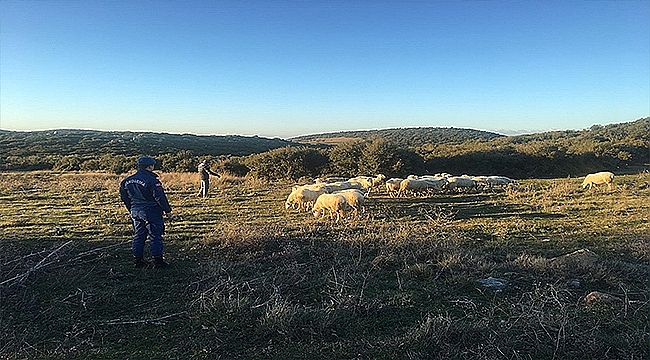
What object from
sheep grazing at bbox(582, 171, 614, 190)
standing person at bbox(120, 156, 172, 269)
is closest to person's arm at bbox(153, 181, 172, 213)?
standing person at bbox(120, 156, 172, 269)

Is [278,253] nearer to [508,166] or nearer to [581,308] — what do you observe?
[581,308]

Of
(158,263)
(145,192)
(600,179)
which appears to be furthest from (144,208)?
(600,179)

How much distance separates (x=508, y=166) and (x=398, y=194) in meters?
20.5

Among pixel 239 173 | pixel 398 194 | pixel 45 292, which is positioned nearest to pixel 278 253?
pixel 45 292

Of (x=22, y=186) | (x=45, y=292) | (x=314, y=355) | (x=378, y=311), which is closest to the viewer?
(x=314, y=355)

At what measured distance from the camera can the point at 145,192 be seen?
23.0 ft

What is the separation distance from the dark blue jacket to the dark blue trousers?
0.10m

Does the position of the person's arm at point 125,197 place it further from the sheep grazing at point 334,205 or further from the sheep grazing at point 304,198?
the sheep grazing at point 304,198

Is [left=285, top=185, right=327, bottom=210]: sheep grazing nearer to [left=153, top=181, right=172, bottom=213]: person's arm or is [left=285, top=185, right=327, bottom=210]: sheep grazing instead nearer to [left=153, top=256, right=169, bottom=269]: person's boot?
[left=153, top=181, right=172, bottom=213]: person's arm

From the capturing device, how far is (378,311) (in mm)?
4965

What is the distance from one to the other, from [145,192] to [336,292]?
3.59m

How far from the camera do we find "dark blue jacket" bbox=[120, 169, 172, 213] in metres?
6.98

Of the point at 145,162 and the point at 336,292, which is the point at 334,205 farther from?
the point at 336,292

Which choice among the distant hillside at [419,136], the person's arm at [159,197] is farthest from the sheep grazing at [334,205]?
the distant hillside at [419,136]
